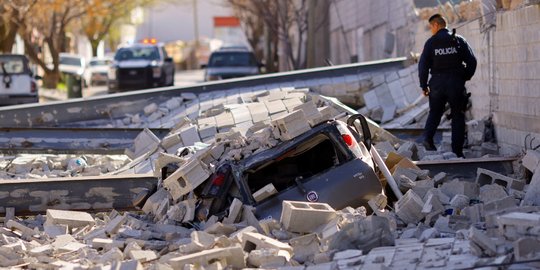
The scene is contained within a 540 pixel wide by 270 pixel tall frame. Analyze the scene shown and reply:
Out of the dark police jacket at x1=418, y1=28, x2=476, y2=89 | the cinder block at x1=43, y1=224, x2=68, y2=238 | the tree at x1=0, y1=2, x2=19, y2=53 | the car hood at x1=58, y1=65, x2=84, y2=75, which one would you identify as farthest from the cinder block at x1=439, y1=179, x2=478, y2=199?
the car hood at x1=58, y1=65, x2=84, y2=75

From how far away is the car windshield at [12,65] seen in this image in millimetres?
32003

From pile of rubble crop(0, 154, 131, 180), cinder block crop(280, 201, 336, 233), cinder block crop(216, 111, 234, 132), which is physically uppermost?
cinder block crop(216, 111, 234, 132)

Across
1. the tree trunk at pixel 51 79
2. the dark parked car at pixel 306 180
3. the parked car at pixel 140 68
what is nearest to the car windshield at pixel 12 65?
the parked car at pixel 140 68

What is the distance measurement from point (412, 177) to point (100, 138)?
8432 mm

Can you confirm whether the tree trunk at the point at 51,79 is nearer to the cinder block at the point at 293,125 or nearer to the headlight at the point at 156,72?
the headlight at the point at 156,72

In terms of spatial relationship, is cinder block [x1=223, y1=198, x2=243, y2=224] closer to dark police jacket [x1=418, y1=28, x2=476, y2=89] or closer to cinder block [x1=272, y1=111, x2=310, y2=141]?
cinder block [x1=272, y1=111, x2=310, y2=141]

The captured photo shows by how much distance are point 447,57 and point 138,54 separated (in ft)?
93.1

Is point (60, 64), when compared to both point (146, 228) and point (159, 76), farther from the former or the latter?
point (146, 228)

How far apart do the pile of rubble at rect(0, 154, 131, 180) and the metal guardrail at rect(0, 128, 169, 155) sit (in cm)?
136

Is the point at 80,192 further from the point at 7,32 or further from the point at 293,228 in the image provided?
the point at 7,32

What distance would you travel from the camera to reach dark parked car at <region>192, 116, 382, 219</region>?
1030 centimetres

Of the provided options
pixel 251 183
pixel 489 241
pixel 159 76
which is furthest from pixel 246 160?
pixel 159 76

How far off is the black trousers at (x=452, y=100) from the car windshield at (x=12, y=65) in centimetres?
1996

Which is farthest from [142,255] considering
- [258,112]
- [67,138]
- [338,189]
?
[67,138]
